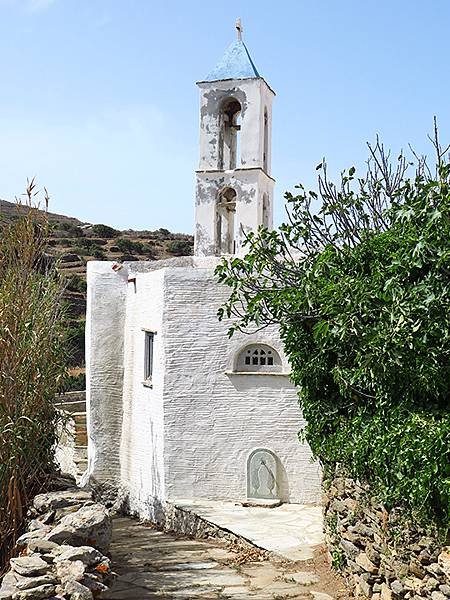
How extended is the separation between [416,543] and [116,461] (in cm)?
821

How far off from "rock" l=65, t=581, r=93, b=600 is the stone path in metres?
1.31

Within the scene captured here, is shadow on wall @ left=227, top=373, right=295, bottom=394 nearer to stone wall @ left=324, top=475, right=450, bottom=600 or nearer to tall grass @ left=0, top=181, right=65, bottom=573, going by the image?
stone wall @ left=324, top=475, right=450, bottom=600

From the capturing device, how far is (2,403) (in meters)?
7.86

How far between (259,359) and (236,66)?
552 cm

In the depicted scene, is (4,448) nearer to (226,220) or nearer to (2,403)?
(2,403)

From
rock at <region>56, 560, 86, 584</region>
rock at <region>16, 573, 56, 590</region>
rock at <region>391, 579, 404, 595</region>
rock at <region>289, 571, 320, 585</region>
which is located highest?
rock at <region>56, 560, 86, 584</region>

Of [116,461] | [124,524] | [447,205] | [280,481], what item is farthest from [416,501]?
[116,461]

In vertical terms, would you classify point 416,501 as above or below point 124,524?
above

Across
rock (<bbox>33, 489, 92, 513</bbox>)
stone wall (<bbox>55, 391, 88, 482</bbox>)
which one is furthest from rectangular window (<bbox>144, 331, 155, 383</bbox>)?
rock (<bbox>33, 489, 92, 513</bbox>)

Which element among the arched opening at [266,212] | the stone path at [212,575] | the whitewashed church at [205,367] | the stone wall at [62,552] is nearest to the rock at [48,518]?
the stone wall at [62,552]

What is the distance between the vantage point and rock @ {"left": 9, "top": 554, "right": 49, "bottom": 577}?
6352 mm

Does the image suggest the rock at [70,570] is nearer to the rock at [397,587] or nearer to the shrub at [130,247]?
the rock at [397,587]

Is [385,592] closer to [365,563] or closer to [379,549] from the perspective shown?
[379,549]

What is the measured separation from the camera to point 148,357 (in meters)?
12.7
